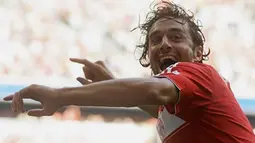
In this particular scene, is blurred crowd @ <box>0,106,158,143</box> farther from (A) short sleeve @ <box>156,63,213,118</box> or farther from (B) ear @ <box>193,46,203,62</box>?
(A) short sleeve @ <box>156,63,213,118</box>

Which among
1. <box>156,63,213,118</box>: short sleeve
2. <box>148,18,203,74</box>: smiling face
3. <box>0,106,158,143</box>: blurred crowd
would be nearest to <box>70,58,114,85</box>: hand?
<box>148,18,203,74</box>: smiling face

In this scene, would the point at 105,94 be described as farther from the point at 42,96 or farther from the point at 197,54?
the point at 197,54

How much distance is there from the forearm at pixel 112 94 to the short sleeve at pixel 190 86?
1.9 inches

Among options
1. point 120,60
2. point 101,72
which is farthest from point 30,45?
point 101,72

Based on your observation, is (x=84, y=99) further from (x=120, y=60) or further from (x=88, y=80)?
(x=120, y=60)

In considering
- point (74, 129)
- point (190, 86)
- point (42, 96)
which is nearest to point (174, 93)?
point (190, 86)

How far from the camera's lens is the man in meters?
0.69

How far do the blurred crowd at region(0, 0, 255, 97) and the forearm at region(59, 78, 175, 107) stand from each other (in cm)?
69

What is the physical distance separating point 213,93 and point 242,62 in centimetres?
62

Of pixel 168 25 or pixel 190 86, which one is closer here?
pixel 190 86

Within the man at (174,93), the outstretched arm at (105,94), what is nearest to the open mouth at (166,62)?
the man at (174,93)

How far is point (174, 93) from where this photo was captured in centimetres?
72

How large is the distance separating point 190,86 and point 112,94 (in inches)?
4.9

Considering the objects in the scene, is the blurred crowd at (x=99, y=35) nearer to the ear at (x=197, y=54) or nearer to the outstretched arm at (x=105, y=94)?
the ear at (x=197, y=54)
